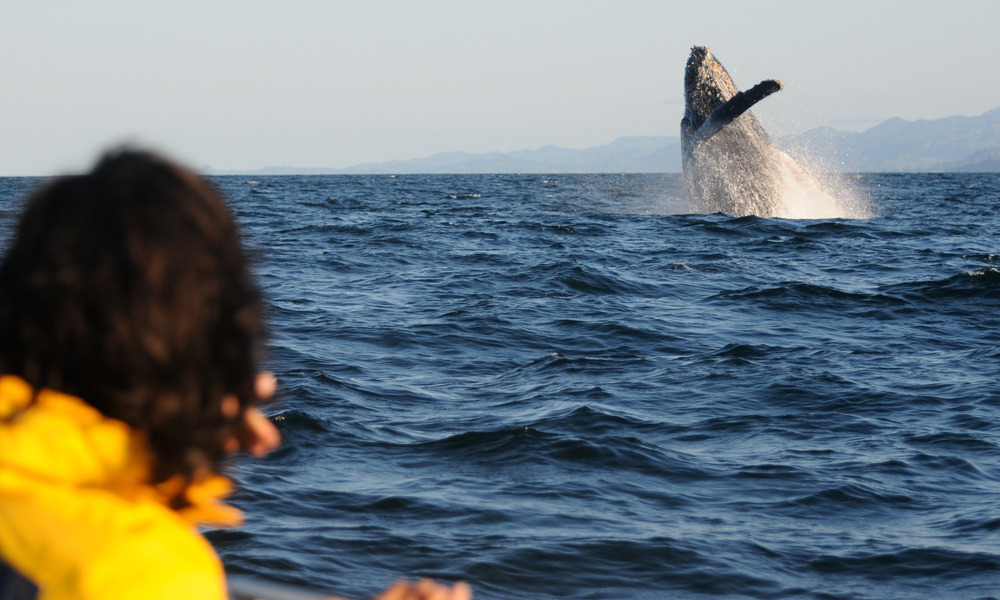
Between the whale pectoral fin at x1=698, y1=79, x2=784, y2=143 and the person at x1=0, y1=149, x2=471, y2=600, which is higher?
the whale pectoral fin at x1=698, y1=79, x2=784, y2=143

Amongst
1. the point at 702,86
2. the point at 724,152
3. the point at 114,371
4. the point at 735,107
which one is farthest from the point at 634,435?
the point at 702,86

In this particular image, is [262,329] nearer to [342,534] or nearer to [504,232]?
[342,534]

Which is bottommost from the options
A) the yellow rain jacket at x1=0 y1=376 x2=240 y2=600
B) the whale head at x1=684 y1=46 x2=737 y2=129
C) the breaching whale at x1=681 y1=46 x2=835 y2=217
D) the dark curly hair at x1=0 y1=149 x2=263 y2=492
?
the yellow rain jacket at x1=0 y1=376 x2=240 y2=600

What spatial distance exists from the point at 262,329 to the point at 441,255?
18.6 meters

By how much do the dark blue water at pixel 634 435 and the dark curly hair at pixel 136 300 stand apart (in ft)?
12.0

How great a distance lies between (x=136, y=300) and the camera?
4.50ft

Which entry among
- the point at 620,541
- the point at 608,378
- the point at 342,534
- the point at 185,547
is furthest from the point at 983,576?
the point at 185,547

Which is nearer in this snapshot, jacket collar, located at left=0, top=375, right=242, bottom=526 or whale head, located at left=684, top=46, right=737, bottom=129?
jacket collar, located at left=0, top=375, right=242, bottom=526

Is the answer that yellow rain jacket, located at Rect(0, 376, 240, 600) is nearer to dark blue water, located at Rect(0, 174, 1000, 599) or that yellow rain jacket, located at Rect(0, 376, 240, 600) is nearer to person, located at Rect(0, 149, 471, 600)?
person, located at Rect(0, 149, 471, 600)

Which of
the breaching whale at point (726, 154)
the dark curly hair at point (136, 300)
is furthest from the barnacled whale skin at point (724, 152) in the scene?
the dark curly hair at point (136, 300)

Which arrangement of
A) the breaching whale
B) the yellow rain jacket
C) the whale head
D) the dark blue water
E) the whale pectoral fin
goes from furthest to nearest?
the whale head < the breaching whale < the whale pectoral fin < the dark blue water < the yellow rain jacket

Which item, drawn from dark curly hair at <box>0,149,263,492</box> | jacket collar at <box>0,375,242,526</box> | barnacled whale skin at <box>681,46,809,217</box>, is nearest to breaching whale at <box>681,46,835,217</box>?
barnacled whale skin at <box>681,46,809,217</box>

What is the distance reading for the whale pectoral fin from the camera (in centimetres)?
1978

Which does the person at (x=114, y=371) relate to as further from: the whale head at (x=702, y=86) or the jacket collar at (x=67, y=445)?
the whale head at (x=702, y=86)
